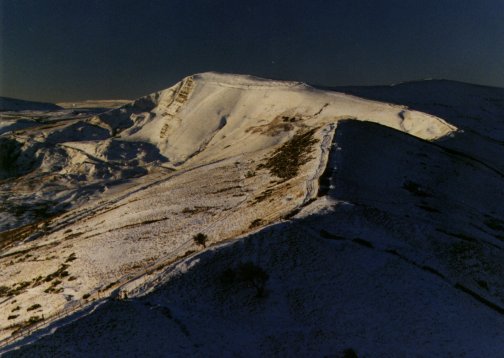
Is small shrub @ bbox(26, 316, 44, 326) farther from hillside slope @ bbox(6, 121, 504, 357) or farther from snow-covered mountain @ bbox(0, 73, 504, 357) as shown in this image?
hillside slope @ bbox(6, 121, 504, 357)

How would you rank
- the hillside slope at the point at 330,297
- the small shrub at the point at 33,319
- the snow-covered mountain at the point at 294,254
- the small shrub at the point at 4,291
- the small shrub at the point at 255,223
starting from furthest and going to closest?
the small shrub at the point at 4,291
the small shrub at the point at 255,223
the small shrub at the point at 33,319
the snow-covered mountain at the point at 294,254
the hillside slope at the point at 330,297

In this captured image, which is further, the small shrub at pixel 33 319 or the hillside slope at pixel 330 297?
the small shrub at pixel 33 319

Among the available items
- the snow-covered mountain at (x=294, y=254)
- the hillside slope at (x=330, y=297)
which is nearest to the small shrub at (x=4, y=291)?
the snow-covered mountain at (x=294, y=254)

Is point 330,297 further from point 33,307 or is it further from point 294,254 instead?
point 33,307

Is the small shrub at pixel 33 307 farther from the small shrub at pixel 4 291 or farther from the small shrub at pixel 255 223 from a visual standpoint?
the small shrub at pixel 255 223

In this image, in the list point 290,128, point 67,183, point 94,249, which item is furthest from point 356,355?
A: point 67,183

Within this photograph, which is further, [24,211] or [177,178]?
[24,211]

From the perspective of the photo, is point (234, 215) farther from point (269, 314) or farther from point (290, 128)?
point (290, 128)

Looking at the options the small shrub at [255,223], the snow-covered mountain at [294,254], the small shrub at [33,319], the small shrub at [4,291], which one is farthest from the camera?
the small shrub at [4,291]
